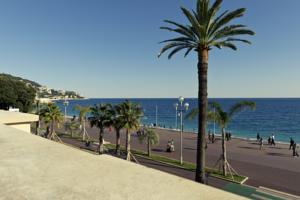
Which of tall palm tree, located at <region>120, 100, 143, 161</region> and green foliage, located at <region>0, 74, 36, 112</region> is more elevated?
green foliage, located at <region>0, 74, 36, 112</region>

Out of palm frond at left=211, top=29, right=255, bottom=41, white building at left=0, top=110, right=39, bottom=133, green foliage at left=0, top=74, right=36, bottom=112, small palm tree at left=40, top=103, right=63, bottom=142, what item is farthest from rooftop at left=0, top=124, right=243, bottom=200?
green foliage at left=0, top=74, right=36, bottom=112

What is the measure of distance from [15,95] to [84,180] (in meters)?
57.9

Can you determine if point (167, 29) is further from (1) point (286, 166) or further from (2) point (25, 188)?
(1) point (286, 166)

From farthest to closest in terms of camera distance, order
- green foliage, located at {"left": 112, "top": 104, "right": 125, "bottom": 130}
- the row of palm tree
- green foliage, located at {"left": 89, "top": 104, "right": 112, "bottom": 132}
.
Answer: green foliage, located at {"left": 89, "top": 104, "right": 112, "bottom": 132}, green foliage, located at {"left": 112, "top": 104, "right": 125, "bottom": 130}, the row of palm tree

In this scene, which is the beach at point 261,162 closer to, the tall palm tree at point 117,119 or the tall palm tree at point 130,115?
the tall palm tree at point 130,115

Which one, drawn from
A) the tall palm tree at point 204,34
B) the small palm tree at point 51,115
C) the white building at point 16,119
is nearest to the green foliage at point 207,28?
the tall palm tree at point 204,34

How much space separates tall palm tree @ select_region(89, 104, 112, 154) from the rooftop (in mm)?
24683

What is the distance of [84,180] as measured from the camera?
3.44 metres

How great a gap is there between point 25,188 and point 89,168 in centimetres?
105

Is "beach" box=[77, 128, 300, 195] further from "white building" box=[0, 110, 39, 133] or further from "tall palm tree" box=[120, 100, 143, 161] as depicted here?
"white building" box=[0, 110, 39, 133]

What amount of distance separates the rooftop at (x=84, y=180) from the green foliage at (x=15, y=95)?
177ft

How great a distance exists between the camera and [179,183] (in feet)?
10.8

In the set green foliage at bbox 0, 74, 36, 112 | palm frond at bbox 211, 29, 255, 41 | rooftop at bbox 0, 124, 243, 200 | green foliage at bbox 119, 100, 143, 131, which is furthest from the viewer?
green foliage at bbox 0, 74, 36, 112

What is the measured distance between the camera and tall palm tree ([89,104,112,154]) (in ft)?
96.5
